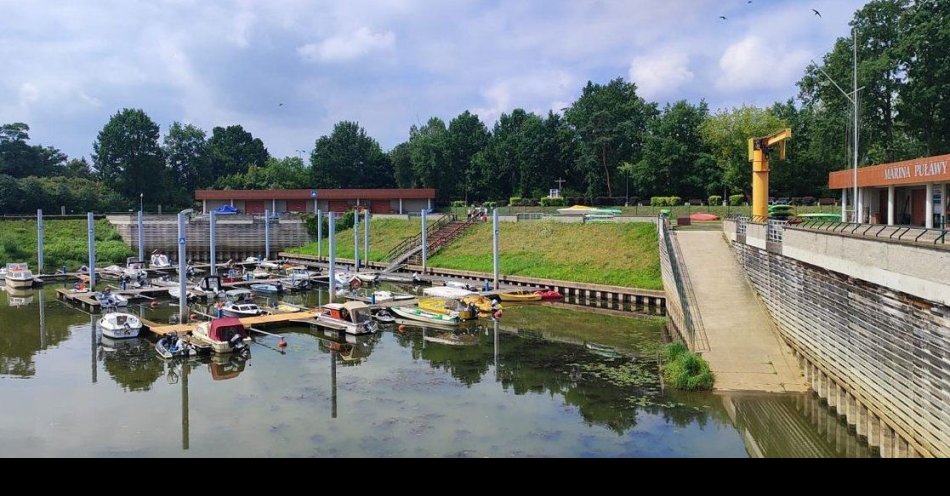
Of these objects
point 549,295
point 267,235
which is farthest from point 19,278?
point 549,295

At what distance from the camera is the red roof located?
96625 millimetres

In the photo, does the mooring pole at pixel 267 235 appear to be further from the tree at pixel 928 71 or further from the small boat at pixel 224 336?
the tree at pixel 928 71

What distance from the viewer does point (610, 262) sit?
178 ft

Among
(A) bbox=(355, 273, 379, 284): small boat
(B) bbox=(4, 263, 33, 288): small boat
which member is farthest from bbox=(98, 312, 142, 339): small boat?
(B) bbox=(4, 263, 33, 288): small boat

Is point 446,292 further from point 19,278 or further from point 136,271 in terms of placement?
point 19,278

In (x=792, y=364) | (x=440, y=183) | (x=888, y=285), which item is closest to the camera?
(x=888, y=285)

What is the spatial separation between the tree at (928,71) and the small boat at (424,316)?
46534mm

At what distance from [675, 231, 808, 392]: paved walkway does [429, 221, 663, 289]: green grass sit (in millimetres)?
8468

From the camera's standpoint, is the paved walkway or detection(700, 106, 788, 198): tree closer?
the paved walkway

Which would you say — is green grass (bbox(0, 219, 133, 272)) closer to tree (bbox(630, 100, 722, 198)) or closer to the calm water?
the calm water

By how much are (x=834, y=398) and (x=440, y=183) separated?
296 ft
